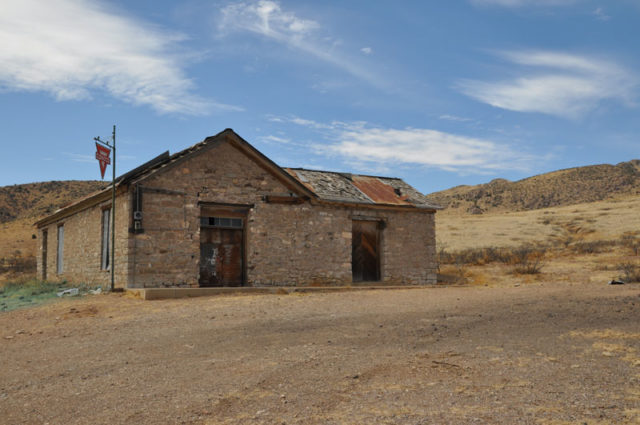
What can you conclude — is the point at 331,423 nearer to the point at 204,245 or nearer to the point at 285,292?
the point at 285,292

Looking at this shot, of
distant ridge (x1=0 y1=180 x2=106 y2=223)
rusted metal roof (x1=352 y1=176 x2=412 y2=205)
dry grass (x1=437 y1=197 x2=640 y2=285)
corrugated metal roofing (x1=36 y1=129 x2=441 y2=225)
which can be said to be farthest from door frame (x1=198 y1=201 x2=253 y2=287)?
distant ridge (x1=0 y1=180 x2=106 y2=223)

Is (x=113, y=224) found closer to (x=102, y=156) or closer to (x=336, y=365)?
(x=102, y=156)

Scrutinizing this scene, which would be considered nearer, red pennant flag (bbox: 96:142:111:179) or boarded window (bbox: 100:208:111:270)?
red pennant flag (bbox: 96:142:111:179)

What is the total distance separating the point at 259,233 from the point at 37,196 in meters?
59.1

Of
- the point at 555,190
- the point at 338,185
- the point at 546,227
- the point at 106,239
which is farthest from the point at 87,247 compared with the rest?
the point at 555,190

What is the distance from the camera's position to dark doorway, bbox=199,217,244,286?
15188 millimetres

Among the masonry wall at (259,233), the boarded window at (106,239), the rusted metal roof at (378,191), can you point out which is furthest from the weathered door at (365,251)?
the boarded window at (106,239)

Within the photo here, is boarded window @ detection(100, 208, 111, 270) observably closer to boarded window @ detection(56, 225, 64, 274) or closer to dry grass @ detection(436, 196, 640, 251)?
boarded window @ detection(56, 225, 64, 274)

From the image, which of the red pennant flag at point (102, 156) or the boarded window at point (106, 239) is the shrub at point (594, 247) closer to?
the boarded window at point (106, 239)

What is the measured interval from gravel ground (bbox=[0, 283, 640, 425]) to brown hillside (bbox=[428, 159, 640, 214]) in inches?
2151

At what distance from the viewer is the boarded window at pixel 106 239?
15.5m

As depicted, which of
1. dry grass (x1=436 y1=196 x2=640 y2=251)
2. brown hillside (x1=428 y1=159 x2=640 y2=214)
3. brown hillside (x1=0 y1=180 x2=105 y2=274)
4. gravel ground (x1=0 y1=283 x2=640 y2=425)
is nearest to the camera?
gravel ground (x1=0 y1=283 x2=640 y2=425)

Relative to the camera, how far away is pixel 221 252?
15445mm

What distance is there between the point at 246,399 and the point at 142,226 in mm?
9860
